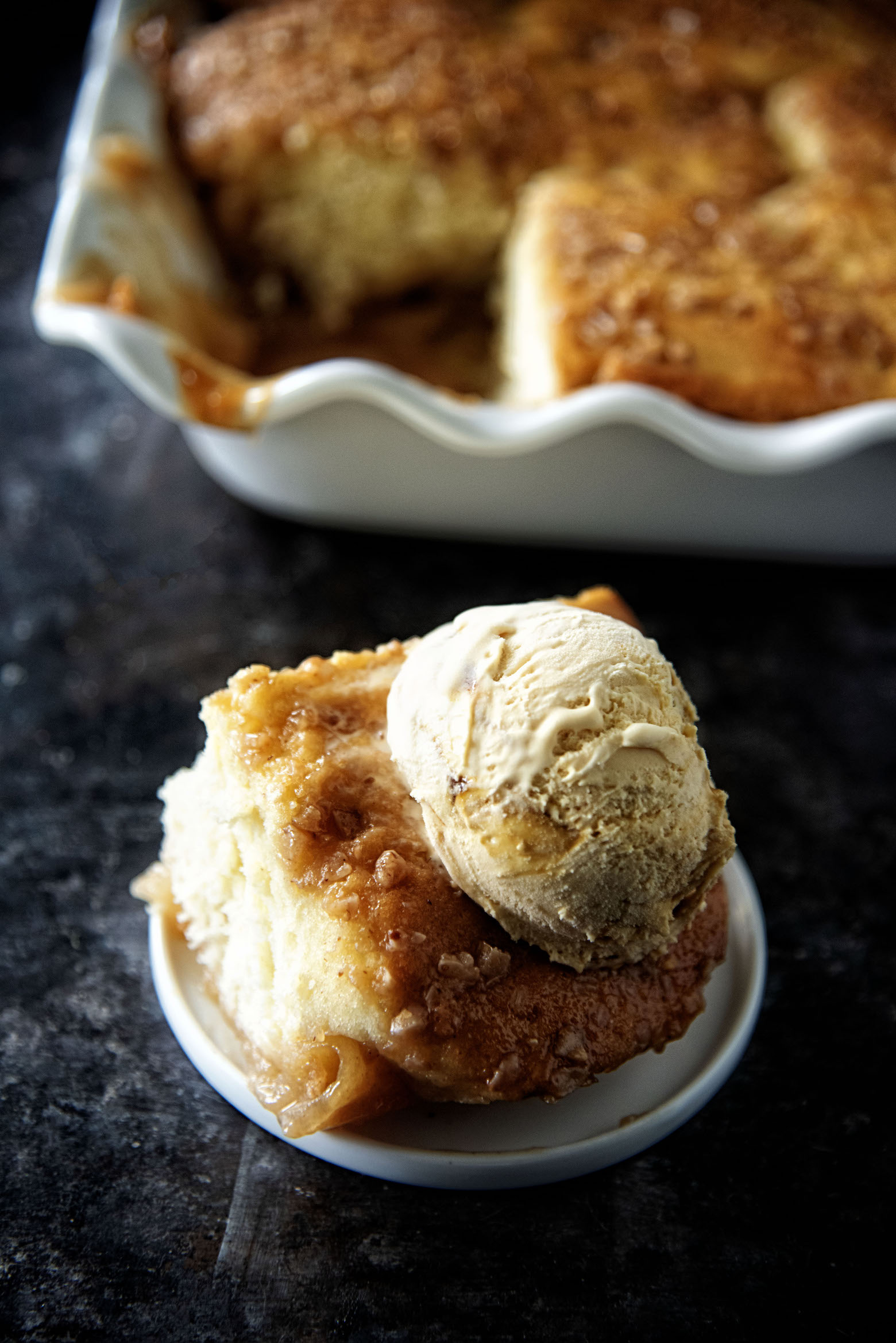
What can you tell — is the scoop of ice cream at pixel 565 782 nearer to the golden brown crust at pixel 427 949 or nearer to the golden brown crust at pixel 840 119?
the golden brown crust at pixel 427 949

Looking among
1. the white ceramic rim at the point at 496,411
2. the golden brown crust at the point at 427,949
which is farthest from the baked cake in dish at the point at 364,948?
the white ceramic rim at the point at 496,411

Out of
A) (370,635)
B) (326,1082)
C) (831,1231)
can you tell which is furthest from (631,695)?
(370,635)

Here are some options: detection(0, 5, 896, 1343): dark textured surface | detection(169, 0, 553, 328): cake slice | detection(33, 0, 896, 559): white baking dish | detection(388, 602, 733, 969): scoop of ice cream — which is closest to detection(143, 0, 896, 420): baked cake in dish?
detection(169, 0, 553, 328): cake slice

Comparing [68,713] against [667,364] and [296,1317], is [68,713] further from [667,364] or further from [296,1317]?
[667,364]

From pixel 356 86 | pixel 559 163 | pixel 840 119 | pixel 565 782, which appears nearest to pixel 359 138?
pixel 356 86

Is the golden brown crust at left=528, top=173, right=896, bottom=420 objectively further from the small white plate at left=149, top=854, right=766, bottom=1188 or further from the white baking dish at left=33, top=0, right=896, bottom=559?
the small white plate at left=149, top=854, right=766, bottom=1188

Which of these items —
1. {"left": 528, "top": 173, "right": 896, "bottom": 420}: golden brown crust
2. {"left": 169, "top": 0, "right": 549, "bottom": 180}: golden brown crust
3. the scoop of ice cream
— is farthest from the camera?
{"left": 169, "top": 0, "right": 549, "bottom": 180}: golden brown crust
